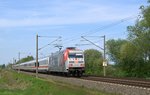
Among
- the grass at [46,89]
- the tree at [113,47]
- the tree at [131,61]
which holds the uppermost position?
the tree at [113,47]

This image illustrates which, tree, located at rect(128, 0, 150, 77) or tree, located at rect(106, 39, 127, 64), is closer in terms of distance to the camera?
tree, located at rect(128, 0, 150, 77)

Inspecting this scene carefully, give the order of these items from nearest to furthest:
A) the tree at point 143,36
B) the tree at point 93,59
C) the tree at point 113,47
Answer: the tree at point 143,36
the tree at point 93,59
the tree at point 113,47

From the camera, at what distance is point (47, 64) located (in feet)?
Result: 243

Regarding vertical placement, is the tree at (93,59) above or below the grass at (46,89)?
above

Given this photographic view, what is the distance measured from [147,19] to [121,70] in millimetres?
13241

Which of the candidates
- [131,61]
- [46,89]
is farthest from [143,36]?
[46,89]

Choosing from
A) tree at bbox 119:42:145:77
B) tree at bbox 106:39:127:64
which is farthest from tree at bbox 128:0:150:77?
tree at bbox 106:39:127:64

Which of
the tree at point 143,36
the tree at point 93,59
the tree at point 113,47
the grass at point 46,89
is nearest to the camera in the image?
the grass at point 46,89

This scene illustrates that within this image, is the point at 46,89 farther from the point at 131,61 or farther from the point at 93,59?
the point at 93,59

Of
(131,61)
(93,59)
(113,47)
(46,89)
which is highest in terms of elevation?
(113,47)

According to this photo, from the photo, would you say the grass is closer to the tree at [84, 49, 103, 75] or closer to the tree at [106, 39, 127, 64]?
the tree at [84, 49, 103, 75]

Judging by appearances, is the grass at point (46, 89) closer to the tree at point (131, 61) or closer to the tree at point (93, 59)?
the tree at point (131, 61)

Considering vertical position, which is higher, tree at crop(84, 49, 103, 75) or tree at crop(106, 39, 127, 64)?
tree at crop(106, 39, 127, 64)

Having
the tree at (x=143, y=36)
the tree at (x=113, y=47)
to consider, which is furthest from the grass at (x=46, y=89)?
the tree at (x=113, y=47)
